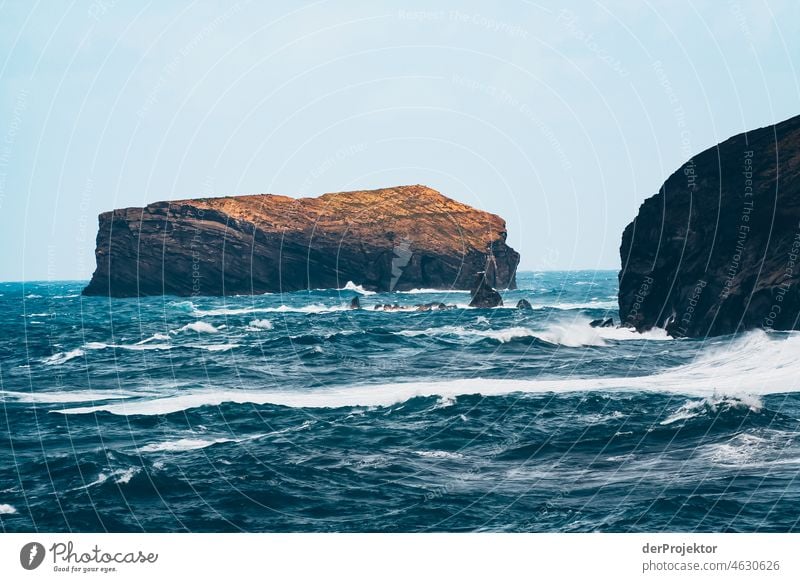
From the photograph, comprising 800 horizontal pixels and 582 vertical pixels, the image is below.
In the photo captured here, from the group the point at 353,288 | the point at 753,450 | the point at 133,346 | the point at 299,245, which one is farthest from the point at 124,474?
the point at 353,288

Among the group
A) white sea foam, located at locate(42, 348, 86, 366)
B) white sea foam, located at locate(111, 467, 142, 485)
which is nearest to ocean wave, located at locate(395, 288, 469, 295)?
white sea foam, located at locate(42, 348, 86, 366)

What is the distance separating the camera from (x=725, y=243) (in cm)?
5869

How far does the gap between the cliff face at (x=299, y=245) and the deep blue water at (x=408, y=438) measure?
335ft

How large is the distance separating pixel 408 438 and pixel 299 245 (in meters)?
141

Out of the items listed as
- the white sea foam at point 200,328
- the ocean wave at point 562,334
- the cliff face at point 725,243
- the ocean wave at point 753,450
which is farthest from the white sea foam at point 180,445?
the white sea foam at point 200,328

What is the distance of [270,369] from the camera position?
48938mm

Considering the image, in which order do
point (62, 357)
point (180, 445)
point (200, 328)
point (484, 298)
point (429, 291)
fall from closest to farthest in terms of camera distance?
point (180, 445), point (62, 357), point (200, 328), point (484, 298), point (429, 291)

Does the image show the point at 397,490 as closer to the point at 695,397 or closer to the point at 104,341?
the point at 695,397

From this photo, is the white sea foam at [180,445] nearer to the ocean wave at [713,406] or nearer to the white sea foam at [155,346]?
the ocean wave at [713,406]

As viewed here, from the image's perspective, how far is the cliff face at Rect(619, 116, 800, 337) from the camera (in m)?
53.6

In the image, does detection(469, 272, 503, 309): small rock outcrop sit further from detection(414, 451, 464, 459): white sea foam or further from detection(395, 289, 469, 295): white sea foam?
detection(414, 451, 464, 459): white sea foam

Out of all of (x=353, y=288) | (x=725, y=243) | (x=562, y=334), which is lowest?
(x=562, y=334)

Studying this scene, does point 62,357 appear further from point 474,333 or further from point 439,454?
point 439,454
